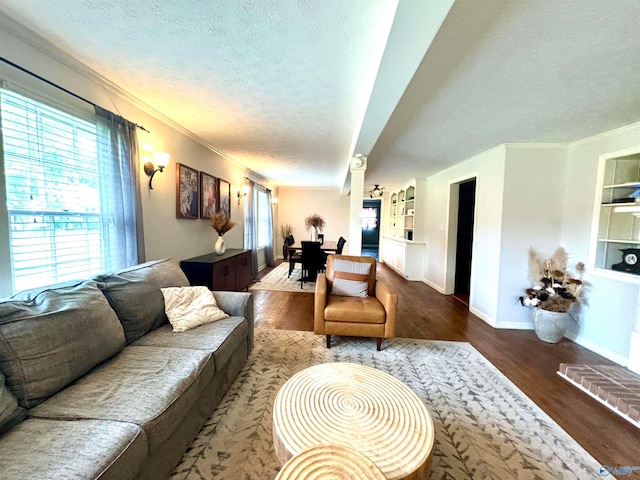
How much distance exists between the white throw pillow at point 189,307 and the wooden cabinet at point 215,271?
1.03 metres

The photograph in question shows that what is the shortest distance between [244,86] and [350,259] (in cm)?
208

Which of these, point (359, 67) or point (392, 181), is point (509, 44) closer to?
point (359, 67)

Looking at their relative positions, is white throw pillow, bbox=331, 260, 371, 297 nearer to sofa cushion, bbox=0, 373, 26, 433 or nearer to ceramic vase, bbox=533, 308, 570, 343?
ceramic vase, bbox=533, 308, 570, 343

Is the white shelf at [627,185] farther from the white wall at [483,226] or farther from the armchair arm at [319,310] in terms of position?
the armchair arm at [319,310]

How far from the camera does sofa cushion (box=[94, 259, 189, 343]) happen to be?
5.75 feet

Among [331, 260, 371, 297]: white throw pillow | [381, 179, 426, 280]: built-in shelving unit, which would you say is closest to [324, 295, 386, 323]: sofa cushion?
[331, 260, 371, 297]: white throw pillow

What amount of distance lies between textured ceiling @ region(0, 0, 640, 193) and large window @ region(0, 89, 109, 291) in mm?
527

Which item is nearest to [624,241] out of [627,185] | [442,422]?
[627,185]

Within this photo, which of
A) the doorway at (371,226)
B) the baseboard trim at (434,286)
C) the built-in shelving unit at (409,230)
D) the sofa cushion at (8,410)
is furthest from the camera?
the doorway at (371,226)

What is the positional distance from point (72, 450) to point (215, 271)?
2447mm

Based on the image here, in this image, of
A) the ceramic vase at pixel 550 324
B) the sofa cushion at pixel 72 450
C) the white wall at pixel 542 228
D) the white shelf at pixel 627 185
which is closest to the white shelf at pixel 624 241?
the white wall at pixel 542 228

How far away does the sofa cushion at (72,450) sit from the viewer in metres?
0.84

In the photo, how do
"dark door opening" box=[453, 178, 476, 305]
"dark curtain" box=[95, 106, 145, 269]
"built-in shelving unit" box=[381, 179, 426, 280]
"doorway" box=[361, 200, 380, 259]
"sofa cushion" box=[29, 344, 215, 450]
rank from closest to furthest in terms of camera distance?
"sofa cushion" box=[29, 344, 215, 450] → "dark curtain" box=[95, 106, 145, 269] → "dark door opening" box=[453, 178, 476, 305] → "built-in shelving unit" box=[381, 179, 426, 280] → "doorway" box=[361, 200, 380, 259]

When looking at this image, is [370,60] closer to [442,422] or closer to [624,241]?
[442,422]
